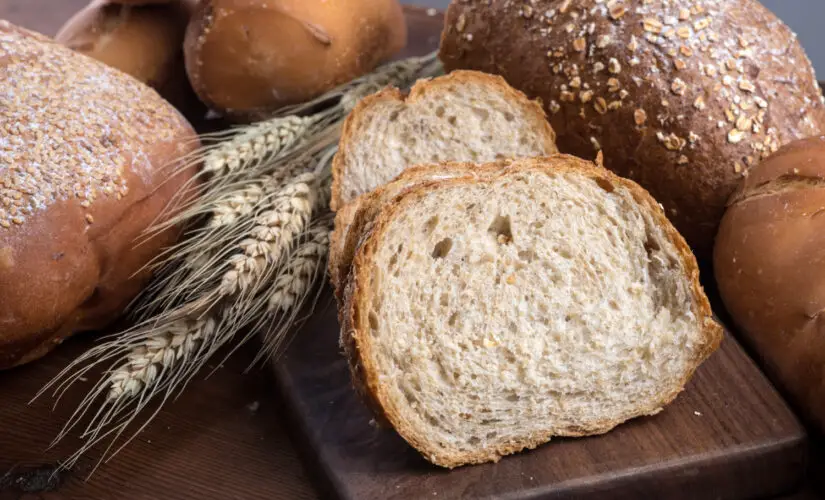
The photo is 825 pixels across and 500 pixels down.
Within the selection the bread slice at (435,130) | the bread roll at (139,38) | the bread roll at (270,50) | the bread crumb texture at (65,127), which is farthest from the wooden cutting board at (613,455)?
the bread roll at (139,38)

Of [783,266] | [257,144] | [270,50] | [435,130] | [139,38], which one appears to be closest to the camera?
[783,266]

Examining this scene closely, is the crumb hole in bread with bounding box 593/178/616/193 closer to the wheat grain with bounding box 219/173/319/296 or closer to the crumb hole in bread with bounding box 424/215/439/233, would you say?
the crumb hole in bread with bounding box 424/215/439/233

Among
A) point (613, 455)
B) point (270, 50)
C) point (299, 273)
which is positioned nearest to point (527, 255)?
point (613, 455)

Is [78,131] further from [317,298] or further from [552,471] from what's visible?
[552,471]

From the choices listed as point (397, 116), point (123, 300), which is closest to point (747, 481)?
point (397, 116)

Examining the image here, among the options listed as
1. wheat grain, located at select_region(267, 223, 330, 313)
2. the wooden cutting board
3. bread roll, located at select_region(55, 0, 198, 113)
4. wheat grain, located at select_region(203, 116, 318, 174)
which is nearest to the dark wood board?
the wooden cutting board

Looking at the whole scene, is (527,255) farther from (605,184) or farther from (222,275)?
(222,275)
